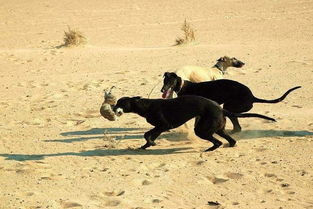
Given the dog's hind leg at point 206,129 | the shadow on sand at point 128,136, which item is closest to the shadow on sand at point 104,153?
the shadow on sand at point 128,136

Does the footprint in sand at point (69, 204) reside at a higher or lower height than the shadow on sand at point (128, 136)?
higher

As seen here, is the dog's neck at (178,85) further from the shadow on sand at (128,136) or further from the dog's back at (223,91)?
the shadow on sand at (128,136)

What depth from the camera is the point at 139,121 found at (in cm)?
1070

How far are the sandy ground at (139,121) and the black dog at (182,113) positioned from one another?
0.98ft

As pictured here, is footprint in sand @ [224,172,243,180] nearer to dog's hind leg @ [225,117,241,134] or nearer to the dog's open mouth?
dog's hind leg @ [225,117,241,134]

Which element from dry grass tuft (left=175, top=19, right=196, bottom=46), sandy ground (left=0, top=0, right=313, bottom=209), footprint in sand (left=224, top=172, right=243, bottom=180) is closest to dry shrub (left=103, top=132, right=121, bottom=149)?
sandy ground (left=0, top=0, right=313, bottom=209)

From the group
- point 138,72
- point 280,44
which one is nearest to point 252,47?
point 280,44

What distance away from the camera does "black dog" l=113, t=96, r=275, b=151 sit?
28.5ft

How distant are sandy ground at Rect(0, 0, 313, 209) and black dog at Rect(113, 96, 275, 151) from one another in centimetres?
30

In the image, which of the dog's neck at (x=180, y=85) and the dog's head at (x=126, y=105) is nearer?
the dog's head at (x=126, y=105)

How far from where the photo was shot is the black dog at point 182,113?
8688mm

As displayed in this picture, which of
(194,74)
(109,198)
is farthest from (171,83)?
(109,198)

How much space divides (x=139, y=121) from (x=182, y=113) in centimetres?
203

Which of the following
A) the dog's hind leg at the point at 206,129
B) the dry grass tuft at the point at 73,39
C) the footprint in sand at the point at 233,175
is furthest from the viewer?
the dry grass tuft at the point at 73,39
